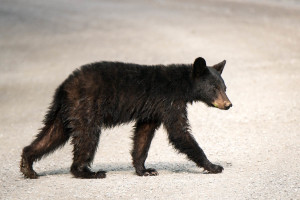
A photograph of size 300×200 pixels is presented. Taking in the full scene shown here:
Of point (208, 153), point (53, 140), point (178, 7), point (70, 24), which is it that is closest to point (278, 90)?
point (208, 153)

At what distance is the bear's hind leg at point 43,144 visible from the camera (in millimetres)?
8797

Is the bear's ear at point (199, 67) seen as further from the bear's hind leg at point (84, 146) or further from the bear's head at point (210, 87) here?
the bear's hind leg at point (84, 146)

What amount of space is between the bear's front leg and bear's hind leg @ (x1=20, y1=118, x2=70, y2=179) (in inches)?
52.3

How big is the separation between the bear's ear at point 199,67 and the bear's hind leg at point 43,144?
5.99 ft

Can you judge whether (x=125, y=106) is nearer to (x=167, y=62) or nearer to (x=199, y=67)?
(x=199, y=67)

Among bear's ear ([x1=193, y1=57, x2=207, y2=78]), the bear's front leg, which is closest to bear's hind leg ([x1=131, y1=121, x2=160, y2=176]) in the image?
the bear's front leg

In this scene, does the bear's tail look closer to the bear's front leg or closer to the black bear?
the black bear

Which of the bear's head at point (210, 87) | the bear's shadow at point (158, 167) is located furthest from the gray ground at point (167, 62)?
the bear's head at point (210, 87)

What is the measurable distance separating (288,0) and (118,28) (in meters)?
10.9

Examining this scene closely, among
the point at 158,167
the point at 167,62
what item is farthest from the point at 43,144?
the point at 167,62

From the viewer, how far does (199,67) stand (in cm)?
898

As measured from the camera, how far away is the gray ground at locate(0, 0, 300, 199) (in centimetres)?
832

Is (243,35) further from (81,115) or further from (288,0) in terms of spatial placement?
(81,115)

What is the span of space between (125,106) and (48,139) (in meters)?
1.06
